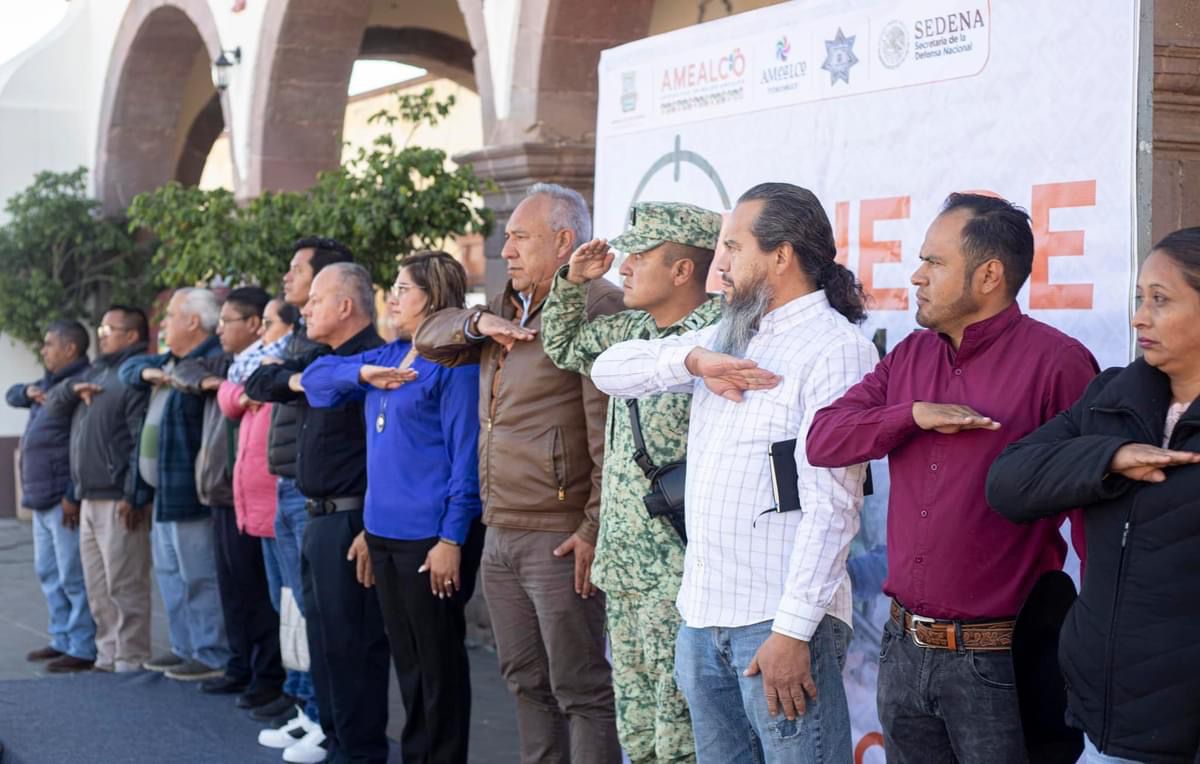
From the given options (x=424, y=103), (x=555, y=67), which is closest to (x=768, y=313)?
(x=555, y=67)

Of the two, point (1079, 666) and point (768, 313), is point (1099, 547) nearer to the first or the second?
point (1079, 666)

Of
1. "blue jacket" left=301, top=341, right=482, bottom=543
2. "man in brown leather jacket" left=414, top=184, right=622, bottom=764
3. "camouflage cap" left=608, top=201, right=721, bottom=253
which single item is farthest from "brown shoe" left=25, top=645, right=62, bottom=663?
"camouflage cap" left=608, top=201, right=721, bottom=253

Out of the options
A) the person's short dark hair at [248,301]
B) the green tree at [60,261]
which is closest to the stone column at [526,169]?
the person's short dark hair at [248,301]

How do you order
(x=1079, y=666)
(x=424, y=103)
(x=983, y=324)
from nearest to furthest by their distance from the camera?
(x=1079, y=666) < (x=983, y=324) < (x=424, y=103)

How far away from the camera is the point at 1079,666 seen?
2.73 m

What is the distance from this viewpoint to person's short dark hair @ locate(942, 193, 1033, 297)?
3.06 m

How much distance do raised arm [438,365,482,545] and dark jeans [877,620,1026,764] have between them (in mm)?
1997

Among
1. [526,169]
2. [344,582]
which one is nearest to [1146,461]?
[344,582]

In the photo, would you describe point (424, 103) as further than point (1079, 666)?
Yes

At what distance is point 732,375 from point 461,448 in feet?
5.99

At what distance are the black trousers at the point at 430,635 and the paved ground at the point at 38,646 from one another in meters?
0.92

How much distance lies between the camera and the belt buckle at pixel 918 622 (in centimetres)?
304

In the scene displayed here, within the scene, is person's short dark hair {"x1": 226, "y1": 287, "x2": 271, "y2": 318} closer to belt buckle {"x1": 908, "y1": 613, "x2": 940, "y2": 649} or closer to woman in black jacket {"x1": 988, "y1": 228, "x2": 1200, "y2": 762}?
belt buckle {"x1": 908, "y1": 613, "x2": 940, "y2": 649}

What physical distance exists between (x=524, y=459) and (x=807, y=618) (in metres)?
1.49
